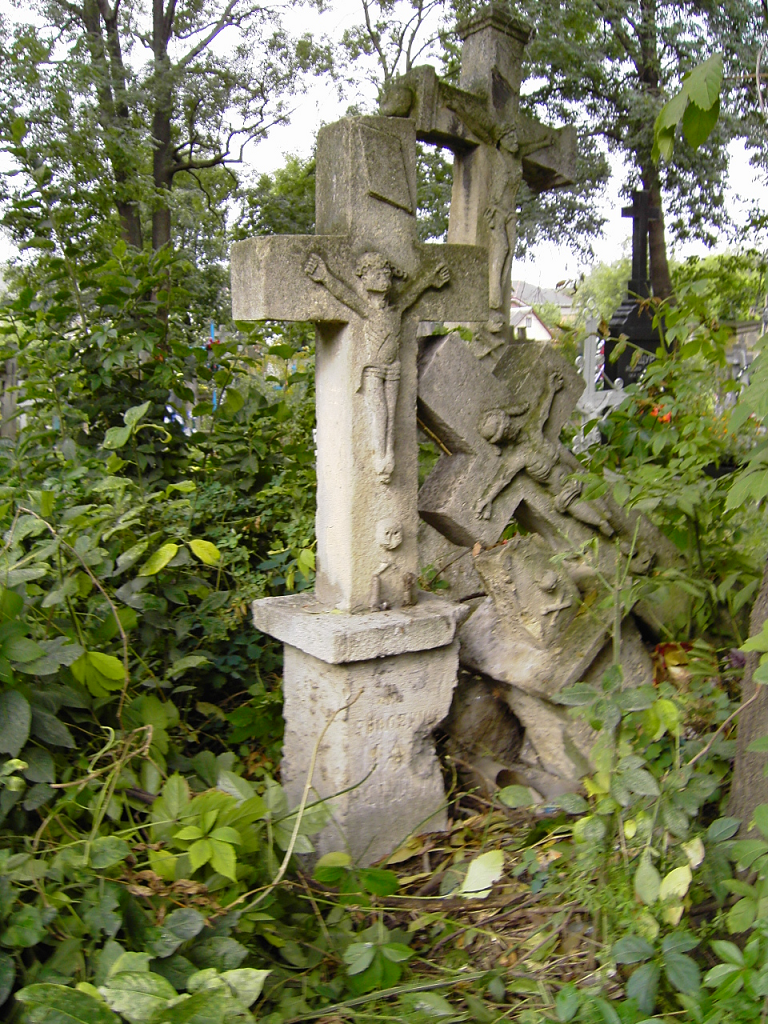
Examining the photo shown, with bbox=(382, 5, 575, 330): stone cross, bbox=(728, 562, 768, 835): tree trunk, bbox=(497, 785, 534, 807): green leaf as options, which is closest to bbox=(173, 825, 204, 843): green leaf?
bbox=(497, 785, 534, 807): green leaf

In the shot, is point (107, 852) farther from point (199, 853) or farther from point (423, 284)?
point (423, 284)

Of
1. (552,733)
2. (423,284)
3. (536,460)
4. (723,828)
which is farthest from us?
(536,460)

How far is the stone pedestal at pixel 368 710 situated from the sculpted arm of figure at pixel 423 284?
92 centimetres

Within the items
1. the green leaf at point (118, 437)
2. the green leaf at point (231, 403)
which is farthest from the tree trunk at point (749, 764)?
the green leaf at point (231, 403)

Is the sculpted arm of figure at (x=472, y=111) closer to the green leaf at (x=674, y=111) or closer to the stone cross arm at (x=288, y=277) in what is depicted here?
the stone cross arm at (x=288, y=277)

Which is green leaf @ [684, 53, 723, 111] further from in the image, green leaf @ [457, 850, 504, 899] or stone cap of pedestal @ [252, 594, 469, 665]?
green leaf @ [457, 850, 504, 899]

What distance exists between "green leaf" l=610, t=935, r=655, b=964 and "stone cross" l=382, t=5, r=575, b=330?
10.5 ft

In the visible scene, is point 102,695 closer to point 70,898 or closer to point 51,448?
point 70,898

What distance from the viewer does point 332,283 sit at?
236cm

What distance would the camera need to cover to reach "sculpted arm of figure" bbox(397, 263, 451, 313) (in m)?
2.52

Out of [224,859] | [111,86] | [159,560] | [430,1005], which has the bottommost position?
[430,1005]

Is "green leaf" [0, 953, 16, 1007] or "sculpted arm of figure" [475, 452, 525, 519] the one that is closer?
"green leaf" [0, 953, 16, 1007]

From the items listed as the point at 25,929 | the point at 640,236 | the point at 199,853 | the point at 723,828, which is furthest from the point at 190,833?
the point at 640,236

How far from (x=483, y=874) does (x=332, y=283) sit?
161 centimetres
